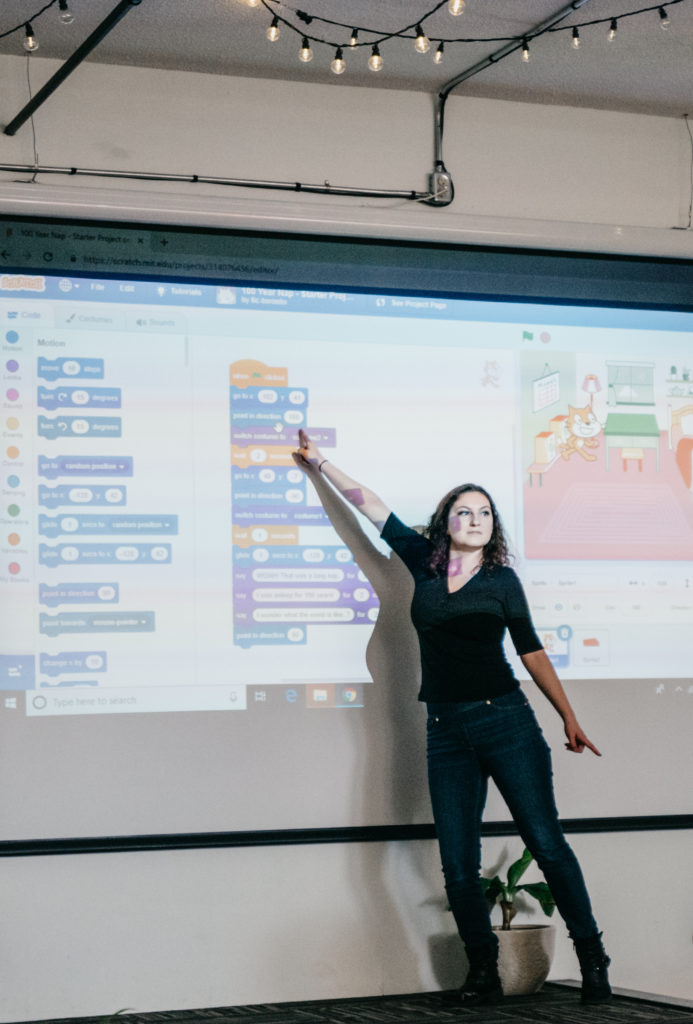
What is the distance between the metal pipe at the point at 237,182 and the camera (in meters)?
3.55

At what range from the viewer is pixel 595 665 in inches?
153

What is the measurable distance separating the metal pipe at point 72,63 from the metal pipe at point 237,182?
5.2 inches

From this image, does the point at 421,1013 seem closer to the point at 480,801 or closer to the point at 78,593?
the point at 480,801

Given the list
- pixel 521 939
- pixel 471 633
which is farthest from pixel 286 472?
pixel 521 939

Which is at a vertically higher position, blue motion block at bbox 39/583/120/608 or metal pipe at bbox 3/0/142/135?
metal pipe at bbox 3/0/142/135

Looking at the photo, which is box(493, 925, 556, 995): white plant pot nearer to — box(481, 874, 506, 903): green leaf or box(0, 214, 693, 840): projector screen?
box(481, 874, 506, 903): green leaf

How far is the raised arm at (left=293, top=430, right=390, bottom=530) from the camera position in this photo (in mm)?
3574

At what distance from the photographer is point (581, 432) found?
155 inches

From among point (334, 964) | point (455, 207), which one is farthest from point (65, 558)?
point (455, 207)

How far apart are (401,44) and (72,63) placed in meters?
0.97

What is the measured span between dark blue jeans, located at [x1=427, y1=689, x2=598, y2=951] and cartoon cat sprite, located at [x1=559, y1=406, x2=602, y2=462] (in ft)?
3.03

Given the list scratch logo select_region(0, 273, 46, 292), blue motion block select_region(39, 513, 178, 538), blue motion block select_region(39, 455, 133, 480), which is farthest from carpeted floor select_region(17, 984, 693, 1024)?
scratch logo select_region(0, 273, 46, 292)

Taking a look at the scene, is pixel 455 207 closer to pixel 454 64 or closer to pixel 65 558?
pixel 454 64

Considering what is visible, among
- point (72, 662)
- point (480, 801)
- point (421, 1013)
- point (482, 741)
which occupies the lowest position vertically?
point (421, 1013)
